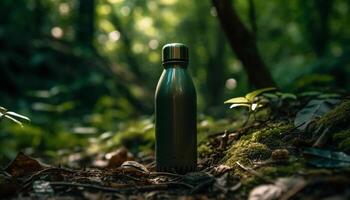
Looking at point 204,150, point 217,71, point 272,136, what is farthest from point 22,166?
point 217,71

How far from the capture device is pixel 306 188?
1.49 meters

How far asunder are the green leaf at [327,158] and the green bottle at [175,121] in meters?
0.65

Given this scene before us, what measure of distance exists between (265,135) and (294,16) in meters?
9.59

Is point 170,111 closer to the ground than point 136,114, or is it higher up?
closer to the ground

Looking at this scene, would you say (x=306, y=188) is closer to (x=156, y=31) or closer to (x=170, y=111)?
(x=170, y=111)

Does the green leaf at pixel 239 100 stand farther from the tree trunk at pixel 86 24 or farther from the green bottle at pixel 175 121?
the tree trunk at pixel 86 24

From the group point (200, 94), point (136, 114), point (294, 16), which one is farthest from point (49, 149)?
point (200, 94)

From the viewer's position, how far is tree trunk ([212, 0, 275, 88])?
3395mm

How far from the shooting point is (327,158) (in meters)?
1.78

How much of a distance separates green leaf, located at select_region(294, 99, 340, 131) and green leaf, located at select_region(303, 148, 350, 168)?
55cm

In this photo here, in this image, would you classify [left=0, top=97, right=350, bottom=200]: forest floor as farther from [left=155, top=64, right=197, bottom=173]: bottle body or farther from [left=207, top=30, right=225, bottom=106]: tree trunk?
[left=207, top=30, right=225, bottom=106]: tree trunk

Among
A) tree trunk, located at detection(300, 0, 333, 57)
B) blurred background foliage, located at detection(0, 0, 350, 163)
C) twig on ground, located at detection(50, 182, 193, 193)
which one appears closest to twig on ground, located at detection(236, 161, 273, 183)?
twig on ground, located at detection(50, 182, 193, 193)

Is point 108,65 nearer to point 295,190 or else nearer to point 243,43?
point 243,43

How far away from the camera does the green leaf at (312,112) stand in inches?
97.7
